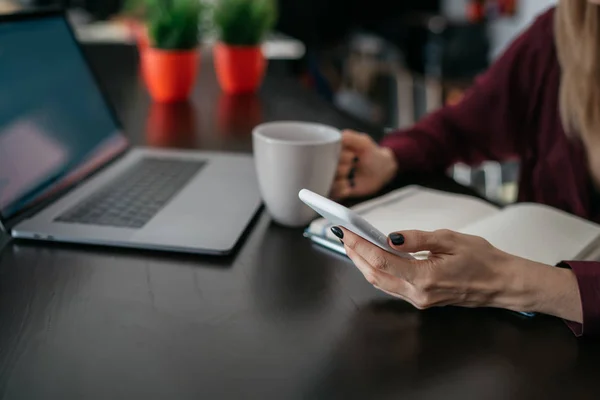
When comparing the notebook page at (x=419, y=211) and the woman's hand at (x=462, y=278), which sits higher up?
the woman's hand at (x=462, y=278)

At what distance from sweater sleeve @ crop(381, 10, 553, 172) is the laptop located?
30 centimetres

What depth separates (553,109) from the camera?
0.97 m

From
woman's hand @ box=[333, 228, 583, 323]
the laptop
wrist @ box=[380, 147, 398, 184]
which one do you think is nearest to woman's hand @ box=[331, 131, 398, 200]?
wrist @ box=[380, 147, 398, 184]

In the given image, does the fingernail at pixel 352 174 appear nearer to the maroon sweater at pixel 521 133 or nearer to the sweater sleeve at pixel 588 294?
the maroon sweater at pixel 521 133

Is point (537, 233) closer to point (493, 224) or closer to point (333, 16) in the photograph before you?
point (493, 224)

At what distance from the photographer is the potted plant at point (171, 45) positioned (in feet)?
4.36

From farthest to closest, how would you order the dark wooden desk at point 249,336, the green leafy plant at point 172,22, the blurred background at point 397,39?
the blurred background at point 397,39 → the green leafy plant at point 172,22 → the dark wooden desk at point 249,336

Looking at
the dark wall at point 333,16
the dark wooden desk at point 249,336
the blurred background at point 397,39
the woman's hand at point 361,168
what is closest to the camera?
the dark wooden desk at point 249,336

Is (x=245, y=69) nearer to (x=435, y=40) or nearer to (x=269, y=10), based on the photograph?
(x=269, y=10)

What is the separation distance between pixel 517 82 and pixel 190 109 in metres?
0.68

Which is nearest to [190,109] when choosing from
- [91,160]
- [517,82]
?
[91,160]

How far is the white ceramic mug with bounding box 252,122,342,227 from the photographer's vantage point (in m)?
0.67

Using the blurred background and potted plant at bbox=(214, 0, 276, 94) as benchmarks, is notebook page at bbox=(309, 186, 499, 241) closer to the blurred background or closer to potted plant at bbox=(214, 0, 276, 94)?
potted plant at bbox=(214, 0, 276, 94)

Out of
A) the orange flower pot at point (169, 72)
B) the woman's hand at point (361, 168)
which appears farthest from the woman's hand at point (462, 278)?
the orange flower pot at point (169, 72)
